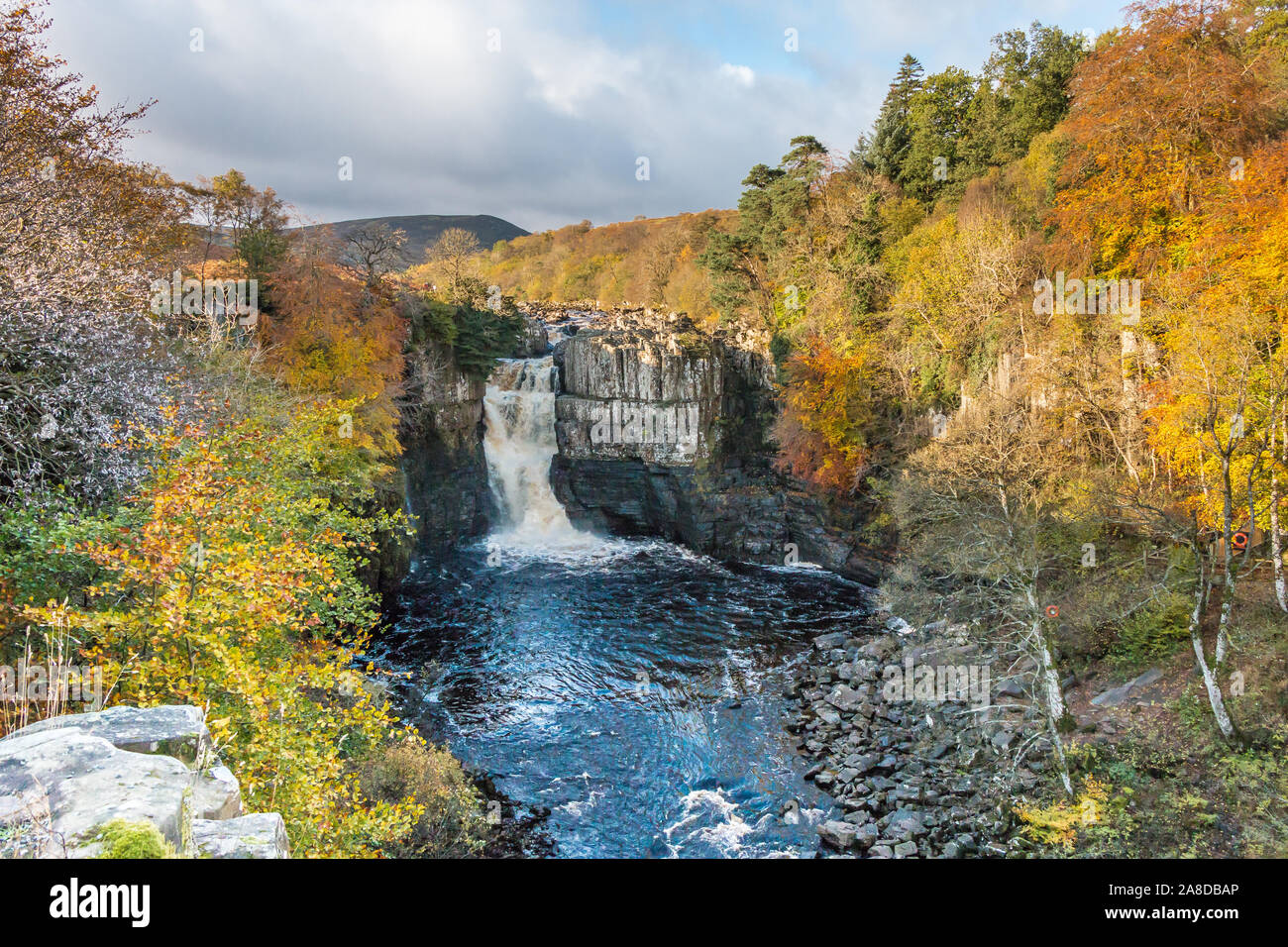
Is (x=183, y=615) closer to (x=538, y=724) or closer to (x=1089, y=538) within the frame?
(x=538, y=724)

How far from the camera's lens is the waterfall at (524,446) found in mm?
37031

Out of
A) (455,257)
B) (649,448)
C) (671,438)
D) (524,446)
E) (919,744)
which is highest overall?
(455,257)

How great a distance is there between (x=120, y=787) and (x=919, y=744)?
1687 centimetres

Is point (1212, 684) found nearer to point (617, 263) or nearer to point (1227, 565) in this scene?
point (1227, 565)

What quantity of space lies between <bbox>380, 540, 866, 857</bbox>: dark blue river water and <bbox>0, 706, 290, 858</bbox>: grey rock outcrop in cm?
506

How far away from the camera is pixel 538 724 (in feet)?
62.5

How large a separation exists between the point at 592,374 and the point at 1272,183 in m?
27.7

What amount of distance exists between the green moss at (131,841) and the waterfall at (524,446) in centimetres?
3207

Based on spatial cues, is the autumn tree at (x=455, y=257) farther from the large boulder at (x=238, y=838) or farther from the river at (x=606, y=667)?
the large boulder at (x=238, y=838)

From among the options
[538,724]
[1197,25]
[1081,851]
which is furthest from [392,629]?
[1197,25]

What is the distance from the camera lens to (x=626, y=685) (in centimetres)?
2130

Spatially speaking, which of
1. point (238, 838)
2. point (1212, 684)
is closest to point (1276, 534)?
point (1212, 684)
